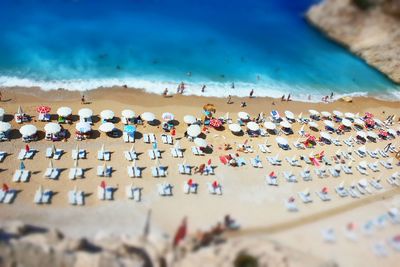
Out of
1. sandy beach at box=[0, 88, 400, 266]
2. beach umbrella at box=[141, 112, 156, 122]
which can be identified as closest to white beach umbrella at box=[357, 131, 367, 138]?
sandy beach at box=[0, 88, 400, 266]

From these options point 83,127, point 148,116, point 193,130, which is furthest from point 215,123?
point 83,127

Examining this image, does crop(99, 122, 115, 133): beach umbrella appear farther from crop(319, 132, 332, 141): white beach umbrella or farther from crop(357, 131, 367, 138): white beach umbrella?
crop(357, 131, 367, 138): white beach umbrella

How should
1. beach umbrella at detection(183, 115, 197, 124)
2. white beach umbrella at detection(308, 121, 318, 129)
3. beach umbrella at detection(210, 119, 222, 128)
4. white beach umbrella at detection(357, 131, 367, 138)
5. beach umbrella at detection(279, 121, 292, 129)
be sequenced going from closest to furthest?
beach umbrella at detection(183, 115, 197, 124), beach umbrella at detection(210, 119, 222, 128), beach umbrella at detection(279, 121, 292, 129), white beach umbrella at detection(357, 131, 367, 138), white beach umbrella at detection(308, 121, 318, 129)

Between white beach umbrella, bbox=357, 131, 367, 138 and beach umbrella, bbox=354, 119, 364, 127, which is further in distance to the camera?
beach umbrella, bbox=354, 119, 364, 127

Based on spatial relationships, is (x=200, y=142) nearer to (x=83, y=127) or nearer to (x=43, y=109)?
(x=83, y=127)

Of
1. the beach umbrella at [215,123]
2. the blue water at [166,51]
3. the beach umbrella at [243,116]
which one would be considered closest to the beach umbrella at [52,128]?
the blue water at [166,51]

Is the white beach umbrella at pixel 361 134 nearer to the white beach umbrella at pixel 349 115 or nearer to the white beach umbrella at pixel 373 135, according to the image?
the white beach umbrella at pixel 373 135

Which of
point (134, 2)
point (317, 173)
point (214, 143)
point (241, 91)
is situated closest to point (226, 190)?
point (214, 143)
